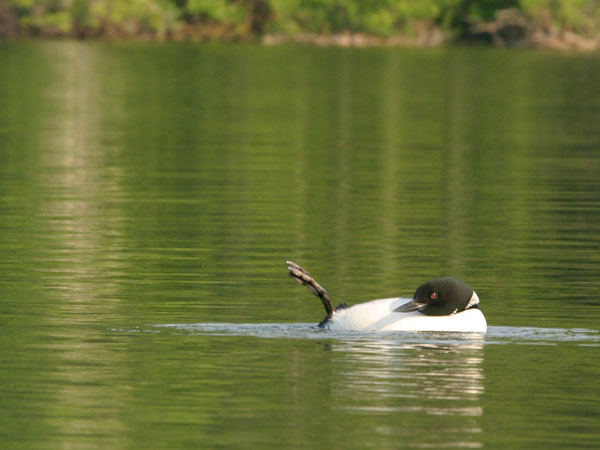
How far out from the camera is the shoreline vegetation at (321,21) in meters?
106

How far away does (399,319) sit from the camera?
39.9 feet

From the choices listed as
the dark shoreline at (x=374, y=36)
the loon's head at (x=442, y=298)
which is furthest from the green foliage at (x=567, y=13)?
the loon's head at (x=442, y=298)

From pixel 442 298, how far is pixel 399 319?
409 millimetres

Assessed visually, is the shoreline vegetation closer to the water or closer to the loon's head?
the water

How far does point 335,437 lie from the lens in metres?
9.54

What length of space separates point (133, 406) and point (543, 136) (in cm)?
2752

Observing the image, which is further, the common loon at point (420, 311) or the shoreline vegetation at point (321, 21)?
the shoreline vegetation at point (321, 21)

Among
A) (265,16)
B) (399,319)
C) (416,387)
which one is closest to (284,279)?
(399,319)

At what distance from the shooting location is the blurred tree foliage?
105812mm

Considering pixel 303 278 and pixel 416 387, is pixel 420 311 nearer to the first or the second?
pixel 303 278

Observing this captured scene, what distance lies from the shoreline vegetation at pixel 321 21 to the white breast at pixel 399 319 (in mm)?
90449

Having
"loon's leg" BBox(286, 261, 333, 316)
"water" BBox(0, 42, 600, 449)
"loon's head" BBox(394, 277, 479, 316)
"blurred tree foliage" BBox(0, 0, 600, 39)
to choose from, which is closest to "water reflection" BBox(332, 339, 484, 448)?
"water" BBox(0, 42, 600, 449)

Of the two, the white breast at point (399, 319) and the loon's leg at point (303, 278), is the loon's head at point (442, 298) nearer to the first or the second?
the white breast at point (399, 319)

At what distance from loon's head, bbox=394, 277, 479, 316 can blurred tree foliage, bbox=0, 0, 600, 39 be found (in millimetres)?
91032
